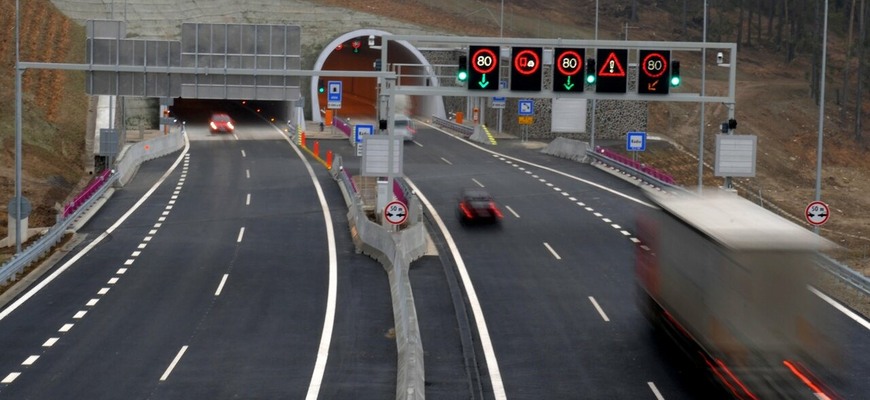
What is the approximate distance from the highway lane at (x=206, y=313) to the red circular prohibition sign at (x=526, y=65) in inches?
305

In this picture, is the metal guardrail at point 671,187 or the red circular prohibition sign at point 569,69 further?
the red circular prohibition sign at point 569,69

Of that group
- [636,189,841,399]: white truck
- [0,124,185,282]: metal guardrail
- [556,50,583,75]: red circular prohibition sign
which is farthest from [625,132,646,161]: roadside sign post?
[636,189,841,399]: white truck

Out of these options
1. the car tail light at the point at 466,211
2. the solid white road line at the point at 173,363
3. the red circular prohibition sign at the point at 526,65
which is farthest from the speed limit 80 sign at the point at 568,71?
the solid white road line at the point at 173,363

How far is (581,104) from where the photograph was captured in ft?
258

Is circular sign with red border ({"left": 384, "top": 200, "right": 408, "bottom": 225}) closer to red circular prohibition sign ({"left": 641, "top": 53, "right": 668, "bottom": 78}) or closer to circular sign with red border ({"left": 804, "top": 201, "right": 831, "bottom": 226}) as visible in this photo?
red circular prohibition sign ({"left": 641, "top": 53, "right": 668, "bottom": 78})

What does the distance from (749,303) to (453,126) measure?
68078mm

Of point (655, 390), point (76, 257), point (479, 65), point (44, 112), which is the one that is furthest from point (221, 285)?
point (44, 112)

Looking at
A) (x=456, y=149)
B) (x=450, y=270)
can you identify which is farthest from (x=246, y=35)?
(x=456, y=149)

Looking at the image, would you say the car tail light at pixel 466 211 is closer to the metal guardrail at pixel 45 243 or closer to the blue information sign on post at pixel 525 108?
the metal guardrail at pixel 45 243

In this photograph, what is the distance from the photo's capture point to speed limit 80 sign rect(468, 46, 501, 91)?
38.8 m

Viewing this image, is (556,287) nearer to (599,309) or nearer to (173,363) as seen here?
(599,309)

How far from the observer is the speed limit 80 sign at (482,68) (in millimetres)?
38844

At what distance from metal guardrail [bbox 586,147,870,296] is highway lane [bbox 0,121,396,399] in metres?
11.0

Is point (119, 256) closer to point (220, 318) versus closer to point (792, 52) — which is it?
point (220, 318)
